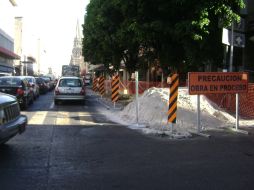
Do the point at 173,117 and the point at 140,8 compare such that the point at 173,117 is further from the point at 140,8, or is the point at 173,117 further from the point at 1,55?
the point at 1,55

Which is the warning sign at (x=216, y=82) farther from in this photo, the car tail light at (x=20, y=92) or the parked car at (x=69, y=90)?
the parked car at (x=69, y=90)

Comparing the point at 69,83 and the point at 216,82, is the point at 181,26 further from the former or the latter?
the point at 69,83

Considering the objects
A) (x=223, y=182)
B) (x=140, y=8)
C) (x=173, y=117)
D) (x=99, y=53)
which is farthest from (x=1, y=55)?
(x=223, y=182)

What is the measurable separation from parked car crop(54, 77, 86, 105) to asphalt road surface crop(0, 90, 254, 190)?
12.1m

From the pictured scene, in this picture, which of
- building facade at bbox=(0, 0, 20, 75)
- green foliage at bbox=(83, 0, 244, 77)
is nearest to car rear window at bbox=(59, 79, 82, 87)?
green foliage at bbox=(83, 0, 244, 77)

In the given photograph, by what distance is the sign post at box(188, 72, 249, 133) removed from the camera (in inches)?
496

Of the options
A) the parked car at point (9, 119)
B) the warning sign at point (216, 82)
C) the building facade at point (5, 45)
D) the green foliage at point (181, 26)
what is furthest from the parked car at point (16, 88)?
the building facade at point (5, 45)

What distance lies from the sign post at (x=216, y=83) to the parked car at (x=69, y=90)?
503 inches

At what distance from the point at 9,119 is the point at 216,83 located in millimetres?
6492

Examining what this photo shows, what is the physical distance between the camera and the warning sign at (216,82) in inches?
496

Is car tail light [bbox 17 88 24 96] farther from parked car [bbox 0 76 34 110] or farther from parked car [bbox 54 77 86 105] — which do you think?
parked car [bbox 54 77 86 105]

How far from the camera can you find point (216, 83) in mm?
13117

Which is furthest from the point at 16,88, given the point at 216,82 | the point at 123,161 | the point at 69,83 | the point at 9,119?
the point at 123,161

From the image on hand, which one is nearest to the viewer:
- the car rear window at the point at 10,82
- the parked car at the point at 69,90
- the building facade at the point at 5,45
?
the car rear window at the point at 10,82
